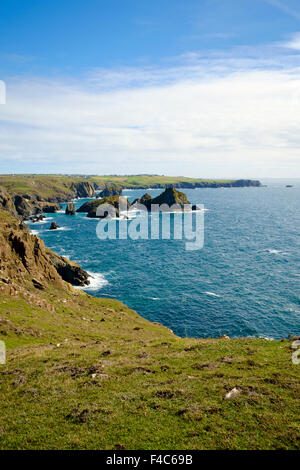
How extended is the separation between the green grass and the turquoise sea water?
95.6 feet

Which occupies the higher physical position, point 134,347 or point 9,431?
point 9,431

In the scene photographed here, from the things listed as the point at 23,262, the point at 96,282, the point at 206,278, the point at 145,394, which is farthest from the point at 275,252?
the point at 145,394

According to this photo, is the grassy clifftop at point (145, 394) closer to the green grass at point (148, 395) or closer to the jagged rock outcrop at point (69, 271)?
the green grass at point (148, 395)

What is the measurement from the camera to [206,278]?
8294 cm

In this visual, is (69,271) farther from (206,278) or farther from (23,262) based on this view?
(206,278)

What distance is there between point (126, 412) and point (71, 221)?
6951 inches

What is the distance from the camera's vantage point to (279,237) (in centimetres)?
13150

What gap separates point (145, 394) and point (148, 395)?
0.86 ft

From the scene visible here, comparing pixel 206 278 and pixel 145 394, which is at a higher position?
pixel 145 394

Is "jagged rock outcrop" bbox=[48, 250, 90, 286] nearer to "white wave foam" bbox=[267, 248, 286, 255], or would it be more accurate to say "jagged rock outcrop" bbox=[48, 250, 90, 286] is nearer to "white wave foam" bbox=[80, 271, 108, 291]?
"white wave foam" bbox=[80, 271, 108, 291]

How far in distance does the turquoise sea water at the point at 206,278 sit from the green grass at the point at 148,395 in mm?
29150

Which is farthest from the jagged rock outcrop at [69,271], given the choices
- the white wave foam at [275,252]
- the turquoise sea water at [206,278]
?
the white wave foam at [275,252]
